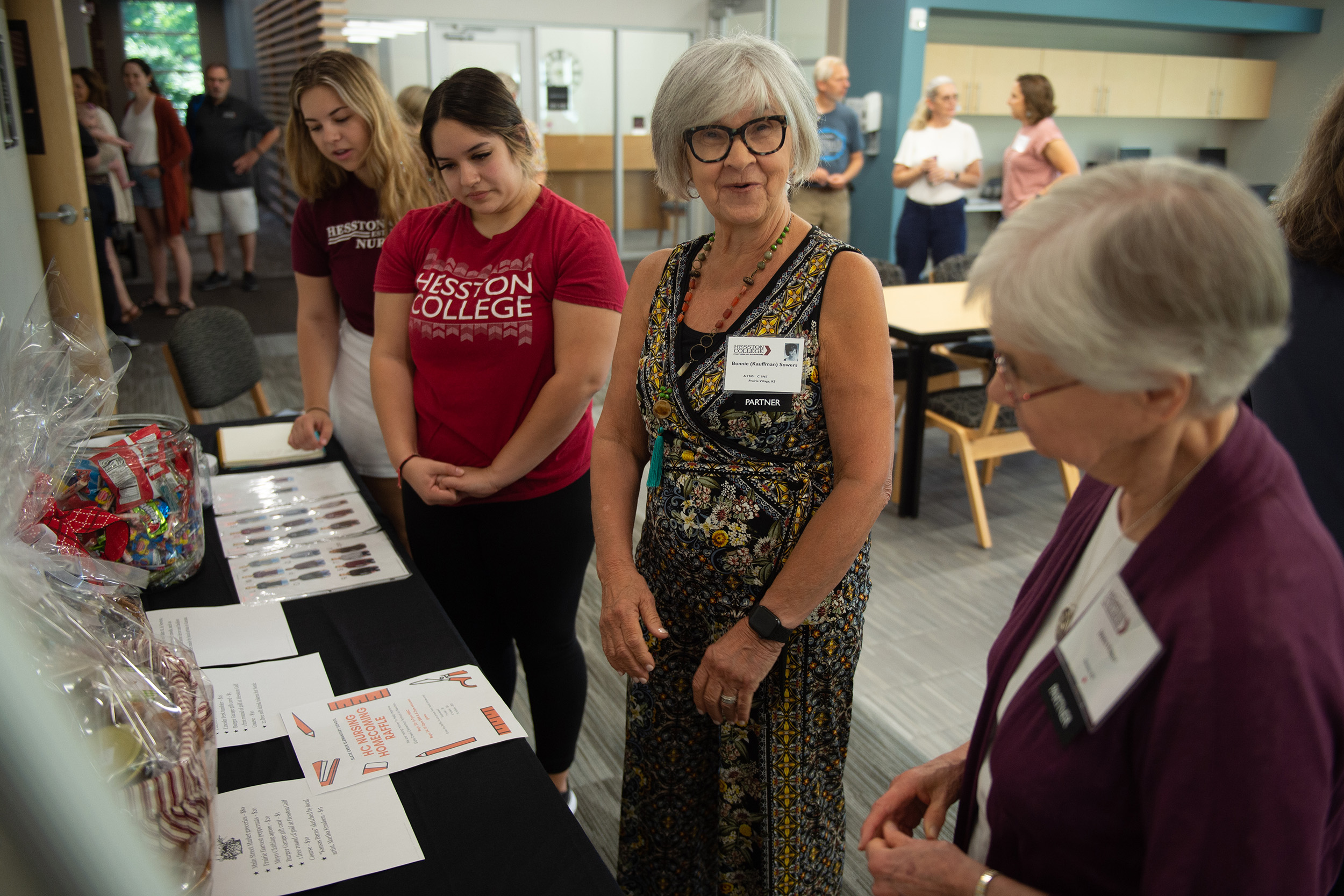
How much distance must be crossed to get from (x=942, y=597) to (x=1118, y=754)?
2.65m

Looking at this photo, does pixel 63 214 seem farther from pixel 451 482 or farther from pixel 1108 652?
pixel 1108 652

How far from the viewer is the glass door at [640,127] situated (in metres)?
8.85

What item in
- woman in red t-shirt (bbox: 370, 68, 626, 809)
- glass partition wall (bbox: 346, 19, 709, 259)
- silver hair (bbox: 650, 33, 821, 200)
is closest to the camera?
silver hair (bbox: 650, 33, 821, 200)

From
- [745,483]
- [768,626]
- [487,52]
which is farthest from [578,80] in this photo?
[768,626]

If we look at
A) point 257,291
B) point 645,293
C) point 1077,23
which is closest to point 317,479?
point 645,293

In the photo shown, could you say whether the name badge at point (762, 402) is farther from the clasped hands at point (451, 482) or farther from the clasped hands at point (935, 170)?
the clasped hands at point (935, 170)

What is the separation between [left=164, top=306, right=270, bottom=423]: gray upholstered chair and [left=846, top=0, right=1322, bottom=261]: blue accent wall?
536 centimetres

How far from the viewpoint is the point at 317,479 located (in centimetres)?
198

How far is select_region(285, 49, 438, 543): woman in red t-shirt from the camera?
1880 mm

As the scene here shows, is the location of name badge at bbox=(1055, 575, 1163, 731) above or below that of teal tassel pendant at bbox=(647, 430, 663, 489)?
above

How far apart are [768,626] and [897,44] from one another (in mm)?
7280

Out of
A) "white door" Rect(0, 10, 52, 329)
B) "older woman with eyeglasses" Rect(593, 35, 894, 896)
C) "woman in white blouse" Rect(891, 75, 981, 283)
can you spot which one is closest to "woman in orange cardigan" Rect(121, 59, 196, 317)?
"white door" Rect(0, 10, 52, 329)

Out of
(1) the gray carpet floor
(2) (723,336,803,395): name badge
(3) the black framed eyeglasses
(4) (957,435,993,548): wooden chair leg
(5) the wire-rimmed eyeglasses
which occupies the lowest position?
(1) the gray carpet floor

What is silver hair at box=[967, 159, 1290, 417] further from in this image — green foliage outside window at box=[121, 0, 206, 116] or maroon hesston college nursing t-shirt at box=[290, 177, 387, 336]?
green foliage outside window at box=[121, 0, 206, 116]
